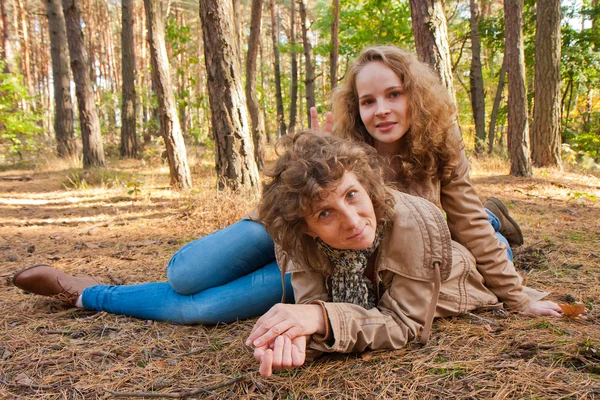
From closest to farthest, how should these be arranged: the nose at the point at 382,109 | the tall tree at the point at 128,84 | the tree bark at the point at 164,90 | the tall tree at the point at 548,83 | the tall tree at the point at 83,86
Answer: the nose at the point at 382,109
the tree bark at the point at 164,90
the tall tree at the point at 548,83
the tall tree at the point at 83,86
the tall tree at the point at 128,84

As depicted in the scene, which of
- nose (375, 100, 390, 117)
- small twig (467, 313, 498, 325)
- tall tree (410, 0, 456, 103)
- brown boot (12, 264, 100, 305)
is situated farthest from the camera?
tall tree (410, 0, 456, 103)

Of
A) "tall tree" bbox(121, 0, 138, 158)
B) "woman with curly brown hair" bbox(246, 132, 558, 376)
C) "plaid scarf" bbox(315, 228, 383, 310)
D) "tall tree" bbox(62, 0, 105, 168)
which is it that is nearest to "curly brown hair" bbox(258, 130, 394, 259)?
"woman with curly brown hair" bbox(246, 132, 558, 376)

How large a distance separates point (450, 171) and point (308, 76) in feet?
35.1

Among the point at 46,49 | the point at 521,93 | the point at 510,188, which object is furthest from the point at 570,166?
the point at 46,49

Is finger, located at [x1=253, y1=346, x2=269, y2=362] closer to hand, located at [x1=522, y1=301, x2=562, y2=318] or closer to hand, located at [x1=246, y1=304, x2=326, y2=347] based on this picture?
hand, located at [x1=246, y1=304, x2=326, y2=347]

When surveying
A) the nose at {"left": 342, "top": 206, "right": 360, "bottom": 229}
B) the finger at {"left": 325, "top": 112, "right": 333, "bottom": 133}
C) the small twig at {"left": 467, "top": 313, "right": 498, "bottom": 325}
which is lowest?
the small twig at {"left": 467, "top": 313, "right": 498, "bottom": 325}

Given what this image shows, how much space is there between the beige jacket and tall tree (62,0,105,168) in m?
8.21

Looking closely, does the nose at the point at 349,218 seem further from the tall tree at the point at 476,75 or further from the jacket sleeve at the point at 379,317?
the tall tree at the point at 476,75

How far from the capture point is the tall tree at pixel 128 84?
34.1 ft

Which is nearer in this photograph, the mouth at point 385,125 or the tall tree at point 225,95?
the mouth at point 385,125

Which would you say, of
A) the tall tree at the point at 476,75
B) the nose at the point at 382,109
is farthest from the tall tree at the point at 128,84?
the nose at the point at 382,109

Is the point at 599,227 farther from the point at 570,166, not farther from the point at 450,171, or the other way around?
the point at 570,166

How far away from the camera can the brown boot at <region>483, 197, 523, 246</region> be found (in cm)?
281

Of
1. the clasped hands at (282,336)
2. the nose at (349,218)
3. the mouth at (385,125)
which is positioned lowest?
the clasped hands at (282,336)
